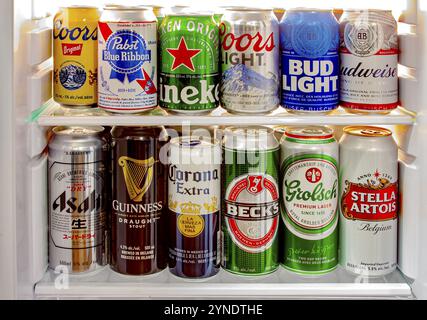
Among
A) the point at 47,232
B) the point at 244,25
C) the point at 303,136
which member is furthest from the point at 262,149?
the point at 47,232

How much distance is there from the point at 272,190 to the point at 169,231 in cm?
24

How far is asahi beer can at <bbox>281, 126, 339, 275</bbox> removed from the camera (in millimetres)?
1491

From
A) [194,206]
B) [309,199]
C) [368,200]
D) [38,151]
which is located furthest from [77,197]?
[368,200]

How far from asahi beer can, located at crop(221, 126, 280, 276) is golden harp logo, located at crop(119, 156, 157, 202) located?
0.16 meters

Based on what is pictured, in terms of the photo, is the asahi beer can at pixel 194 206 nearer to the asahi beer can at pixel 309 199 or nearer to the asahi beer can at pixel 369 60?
the asahi beer can at pixel 309 199

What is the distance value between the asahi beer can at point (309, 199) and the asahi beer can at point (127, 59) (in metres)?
0.32

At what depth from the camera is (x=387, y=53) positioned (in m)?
1.47

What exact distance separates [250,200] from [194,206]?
0.12 meters

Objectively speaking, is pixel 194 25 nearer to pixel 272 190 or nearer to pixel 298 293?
pixel 272 190

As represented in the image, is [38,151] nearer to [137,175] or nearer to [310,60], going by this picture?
[137,175]

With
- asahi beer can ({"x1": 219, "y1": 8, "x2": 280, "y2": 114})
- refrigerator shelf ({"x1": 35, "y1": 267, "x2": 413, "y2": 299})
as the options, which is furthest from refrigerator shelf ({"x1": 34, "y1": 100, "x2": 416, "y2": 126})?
refrigerator shelf ({"x1": 35, "y1": 267, "x2": 413, "y2": 299})

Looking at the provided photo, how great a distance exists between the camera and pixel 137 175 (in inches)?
58.5

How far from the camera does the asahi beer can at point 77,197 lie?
58.7 inches

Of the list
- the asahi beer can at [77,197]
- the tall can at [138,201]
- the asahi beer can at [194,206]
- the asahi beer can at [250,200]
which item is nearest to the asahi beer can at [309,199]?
the asahi beer can at [250,200]
